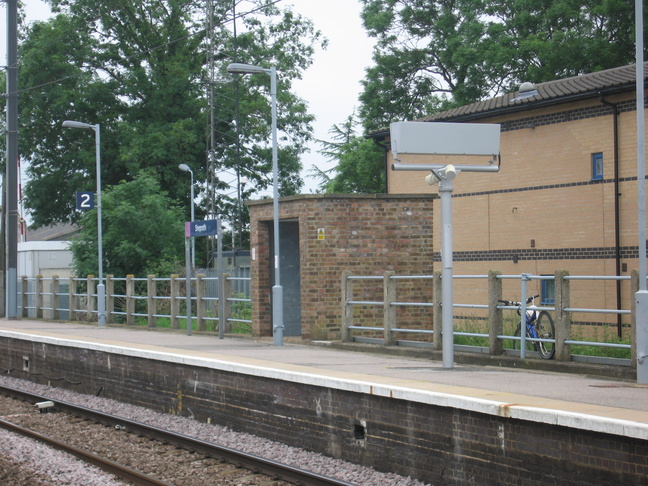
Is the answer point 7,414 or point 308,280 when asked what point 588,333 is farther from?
point 7,414

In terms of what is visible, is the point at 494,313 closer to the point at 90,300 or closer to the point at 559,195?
the point at 559,195

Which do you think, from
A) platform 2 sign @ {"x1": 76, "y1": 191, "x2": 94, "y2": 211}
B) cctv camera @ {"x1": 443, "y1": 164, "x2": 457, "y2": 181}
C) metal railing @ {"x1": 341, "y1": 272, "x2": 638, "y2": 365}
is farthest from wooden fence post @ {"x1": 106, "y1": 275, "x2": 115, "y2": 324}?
cctv camera @ {"x1": 443, "y1": 164, "x2": 457, "y2": 181}

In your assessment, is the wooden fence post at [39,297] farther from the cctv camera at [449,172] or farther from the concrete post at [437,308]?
the cctv camera at [449,172]

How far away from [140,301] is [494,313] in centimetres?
1990

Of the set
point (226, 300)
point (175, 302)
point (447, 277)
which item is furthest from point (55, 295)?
point (447, 277)

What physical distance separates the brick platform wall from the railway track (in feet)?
2.85

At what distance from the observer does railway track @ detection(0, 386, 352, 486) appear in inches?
366

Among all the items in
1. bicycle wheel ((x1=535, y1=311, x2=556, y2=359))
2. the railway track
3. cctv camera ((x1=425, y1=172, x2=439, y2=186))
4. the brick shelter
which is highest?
cctv camera ((x1=425, y1=172, x2=439, y2=186))

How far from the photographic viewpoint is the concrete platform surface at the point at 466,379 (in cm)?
782

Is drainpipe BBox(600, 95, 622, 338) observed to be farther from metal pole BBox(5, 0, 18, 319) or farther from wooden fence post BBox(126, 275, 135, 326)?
metal pole BBox(5, 0, 18, 319)

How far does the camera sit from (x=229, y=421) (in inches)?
479

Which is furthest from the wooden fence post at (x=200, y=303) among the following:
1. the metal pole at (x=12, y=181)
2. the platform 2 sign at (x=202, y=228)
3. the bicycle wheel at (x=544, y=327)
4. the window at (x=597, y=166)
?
the window at (x=597, y=166)

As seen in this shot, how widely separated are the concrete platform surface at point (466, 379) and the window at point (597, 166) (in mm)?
10386

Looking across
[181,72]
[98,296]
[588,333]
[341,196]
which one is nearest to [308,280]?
[341,196]
